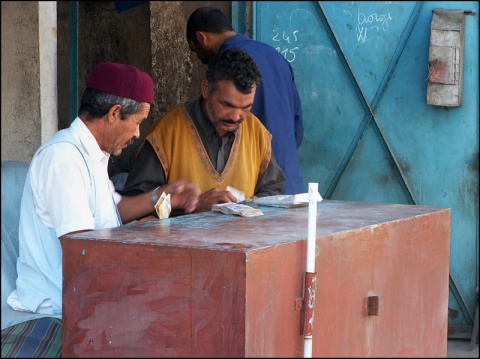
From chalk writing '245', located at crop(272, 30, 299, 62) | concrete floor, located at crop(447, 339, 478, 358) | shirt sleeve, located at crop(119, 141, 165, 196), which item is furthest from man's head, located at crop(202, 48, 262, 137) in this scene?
concrete floor, located at crop(447, 339, 478, 358)

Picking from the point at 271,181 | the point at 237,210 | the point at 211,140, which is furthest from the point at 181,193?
the point at 271,181

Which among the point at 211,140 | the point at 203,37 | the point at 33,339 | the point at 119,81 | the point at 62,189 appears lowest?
the point at 33,339

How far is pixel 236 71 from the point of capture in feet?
12.7

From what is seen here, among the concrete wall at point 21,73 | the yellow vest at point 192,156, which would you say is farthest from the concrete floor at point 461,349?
the concrete wall at point 21,73

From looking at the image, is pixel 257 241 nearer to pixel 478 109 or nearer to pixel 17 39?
pixel 17 39

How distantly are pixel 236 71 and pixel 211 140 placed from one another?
358 millimetres

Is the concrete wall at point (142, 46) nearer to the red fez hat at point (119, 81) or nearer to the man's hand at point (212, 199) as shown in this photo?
the man's hand at point (212, 199)

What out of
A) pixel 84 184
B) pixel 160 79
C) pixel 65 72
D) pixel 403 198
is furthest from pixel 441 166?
pixel 84 184

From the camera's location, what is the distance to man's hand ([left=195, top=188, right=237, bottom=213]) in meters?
3.62

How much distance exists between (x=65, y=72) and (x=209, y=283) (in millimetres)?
4468

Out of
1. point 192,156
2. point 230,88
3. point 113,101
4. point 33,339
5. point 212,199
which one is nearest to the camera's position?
point 33,339

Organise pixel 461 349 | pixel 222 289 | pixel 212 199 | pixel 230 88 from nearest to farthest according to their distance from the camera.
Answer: pixel 222 289 → pixel 212 199 → pixel 230 88 → pixel 461 349

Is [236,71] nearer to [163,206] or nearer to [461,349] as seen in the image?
[163,206]

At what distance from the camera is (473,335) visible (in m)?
5.74
